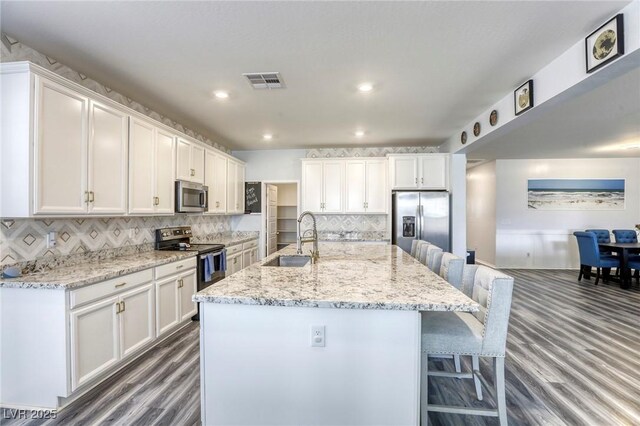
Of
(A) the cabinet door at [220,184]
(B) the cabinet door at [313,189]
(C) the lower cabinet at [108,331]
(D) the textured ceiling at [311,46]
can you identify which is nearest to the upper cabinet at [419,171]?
(B) the cabinet door at [313,189]

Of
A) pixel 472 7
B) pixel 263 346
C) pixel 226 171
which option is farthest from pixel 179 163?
pixel 472 7

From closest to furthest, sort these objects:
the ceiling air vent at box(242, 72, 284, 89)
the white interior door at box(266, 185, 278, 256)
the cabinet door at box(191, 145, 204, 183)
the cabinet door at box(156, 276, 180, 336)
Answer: the ceiling air vent at box(242, 72, 284, 89) < the cabinet door at box(156, 276, 180, 336) < the cabinet door at box(191, 145, 204, 183) < the white interior door at box(266, 185, 278, 256)

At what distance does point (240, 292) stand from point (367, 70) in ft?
7.06

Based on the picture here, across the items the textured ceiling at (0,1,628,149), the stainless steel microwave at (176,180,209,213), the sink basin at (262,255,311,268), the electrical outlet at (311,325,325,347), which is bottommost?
the electrical outlet at (311,325,325,347)

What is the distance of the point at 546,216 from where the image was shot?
704 cm

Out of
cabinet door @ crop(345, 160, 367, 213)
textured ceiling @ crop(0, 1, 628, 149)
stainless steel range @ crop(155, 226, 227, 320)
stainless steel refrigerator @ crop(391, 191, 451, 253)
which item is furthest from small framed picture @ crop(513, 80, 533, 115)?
stainless steel range @ crop(155, 226, 227, 320)

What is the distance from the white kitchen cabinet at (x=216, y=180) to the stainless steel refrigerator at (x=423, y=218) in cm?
293

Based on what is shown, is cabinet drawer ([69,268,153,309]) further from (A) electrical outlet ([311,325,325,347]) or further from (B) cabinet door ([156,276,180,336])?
(A) electrical outlet ([311,325,325,347])

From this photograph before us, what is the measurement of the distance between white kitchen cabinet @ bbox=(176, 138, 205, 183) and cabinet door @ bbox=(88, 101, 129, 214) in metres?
0.88

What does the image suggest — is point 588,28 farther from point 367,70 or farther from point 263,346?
point 263,346

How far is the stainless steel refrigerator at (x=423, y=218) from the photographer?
496 centimetres

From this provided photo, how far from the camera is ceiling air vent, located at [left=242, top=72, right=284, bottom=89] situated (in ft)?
8.93

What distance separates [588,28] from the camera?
202cm

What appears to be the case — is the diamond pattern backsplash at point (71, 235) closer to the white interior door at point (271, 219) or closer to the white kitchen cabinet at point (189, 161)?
the white kitchen cabinet at point (189, 161)
